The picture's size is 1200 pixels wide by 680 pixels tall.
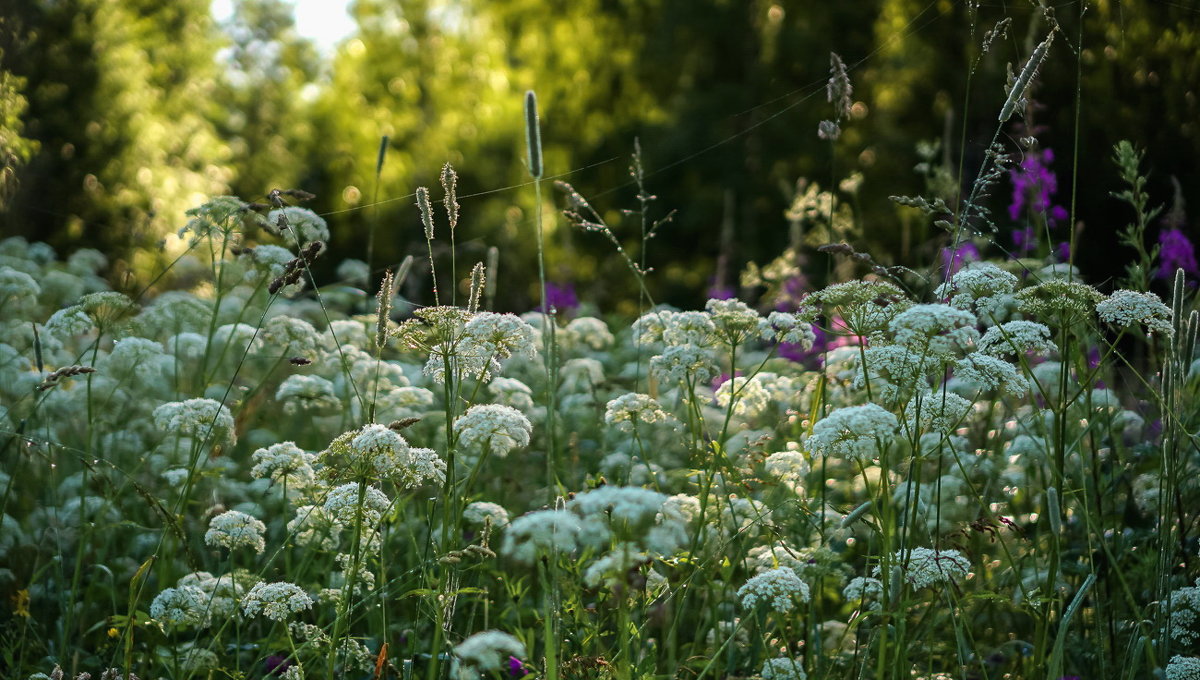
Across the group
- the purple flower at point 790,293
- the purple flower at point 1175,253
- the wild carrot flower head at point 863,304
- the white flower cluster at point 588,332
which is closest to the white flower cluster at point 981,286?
the wild carrot flower head at point 863,304

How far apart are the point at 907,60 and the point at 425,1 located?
13.8 m

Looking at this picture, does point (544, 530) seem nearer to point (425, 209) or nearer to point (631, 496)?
point (631, 496)

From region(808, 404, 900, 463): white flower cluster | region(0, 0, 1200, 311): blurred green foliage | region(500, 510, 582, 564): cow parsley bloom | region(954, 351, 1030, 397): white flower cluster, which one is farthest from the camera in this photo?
region(0, 0, 1200, 311): blurred green foliage

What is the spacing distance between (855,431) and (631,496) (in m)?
0.78

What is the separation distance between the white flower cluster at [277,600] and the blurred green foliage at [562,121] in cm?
557

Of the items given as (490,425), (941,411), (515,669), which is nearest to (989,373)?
(941,411)

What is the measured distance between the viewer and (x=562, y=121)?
2177 cm

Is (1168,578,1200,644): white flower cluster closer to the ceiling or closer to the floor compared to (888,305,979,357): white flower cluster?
closer to the floor

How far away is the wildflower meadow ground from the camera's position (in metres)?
2.48

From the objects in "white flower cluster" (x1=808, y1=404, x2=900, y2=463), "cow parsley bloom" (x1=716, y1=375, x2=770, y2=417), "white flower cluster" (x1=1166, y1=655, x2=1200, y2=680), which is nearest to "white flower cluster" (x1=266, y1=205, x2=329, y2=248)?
"cow parsley bloom" (x1=716, y1=375, x2=770, y2=417)

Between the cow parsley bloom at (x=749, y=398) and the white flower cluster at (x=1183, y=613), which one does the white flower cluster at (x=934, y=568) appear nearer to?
the white flower cluster at (x=1183, y=613)

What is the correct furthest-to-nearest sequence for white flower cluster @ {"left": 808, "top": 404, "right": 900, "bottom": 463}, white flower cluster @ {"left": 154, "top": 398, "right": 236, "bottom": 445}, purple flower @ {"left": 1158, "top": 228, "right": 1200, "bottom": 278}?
purple flower @ {"left": 1158, "top": 228, "right": 1200, "bottom": 278} → white flower cluster @ {"left": 154, "top": 398, "right": 236, "bottom": 445} → white flower cluster @ {"left": 808, "top": 404, "right": 900, "bottom": 463}

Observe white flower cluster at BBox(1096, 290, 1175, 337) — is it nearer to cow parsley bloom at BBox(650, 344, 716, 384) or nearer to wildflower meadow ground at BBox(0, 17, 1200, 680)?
wildflower meadow ground at BBox(0, 17, 1200, 680)

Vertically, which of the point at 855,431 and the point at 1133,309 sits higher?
the point at 1133,309
